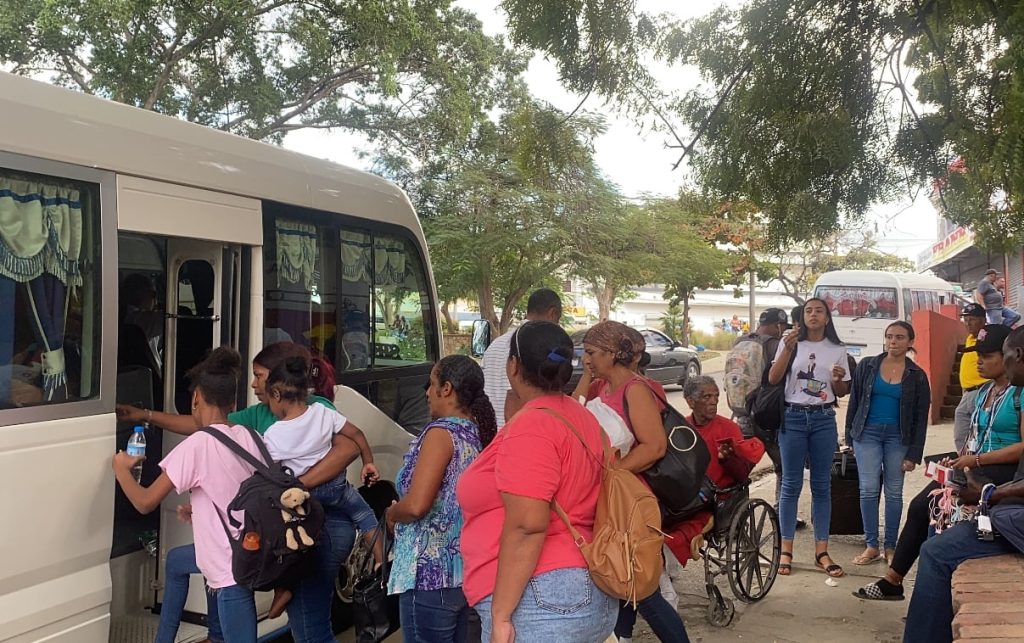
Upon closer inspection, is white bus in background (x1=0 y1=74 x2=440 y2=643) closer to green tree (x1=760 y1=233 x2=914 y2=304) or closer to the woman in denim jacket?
the woman in denim jacket

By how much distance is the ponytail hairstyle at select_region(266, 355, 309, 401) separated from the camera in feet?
12.1

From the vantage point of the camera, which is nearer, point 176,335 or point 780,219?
point 176,335

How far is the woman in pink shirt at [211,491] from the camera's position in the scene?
328 centimetres

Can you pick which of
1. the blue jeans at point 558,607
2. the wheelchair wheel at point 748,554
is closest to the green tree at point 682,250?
the wheelchair wheel at point 748,554

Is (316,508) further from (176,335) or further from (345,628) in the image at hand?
(345,628)

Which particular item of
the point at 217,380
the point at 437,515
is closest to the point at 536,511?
the point at 437,515

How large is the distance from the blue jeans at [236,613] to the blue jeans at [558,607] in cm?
142

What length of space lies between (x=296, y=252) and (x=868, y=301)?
20.3 meters

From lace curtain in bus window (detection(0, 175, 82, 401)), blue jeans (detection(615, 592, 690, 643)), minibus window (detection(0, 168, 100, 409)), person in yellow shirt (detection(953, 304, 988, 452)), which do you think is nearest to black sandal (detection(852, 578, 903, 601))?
person in yellow shirt (detection(953, 304, 988, 452))

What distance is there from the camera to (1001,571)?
3.41 m

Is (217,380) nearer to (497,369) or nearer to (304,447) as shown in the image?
(304,447)

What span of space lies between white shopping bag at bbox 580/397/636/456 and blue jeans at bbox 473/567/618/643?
1313 millimetres

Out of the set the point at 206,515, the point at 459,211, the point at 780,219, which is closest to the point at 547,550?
the point at 206,515

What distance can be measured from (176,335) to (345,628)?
2062mm
